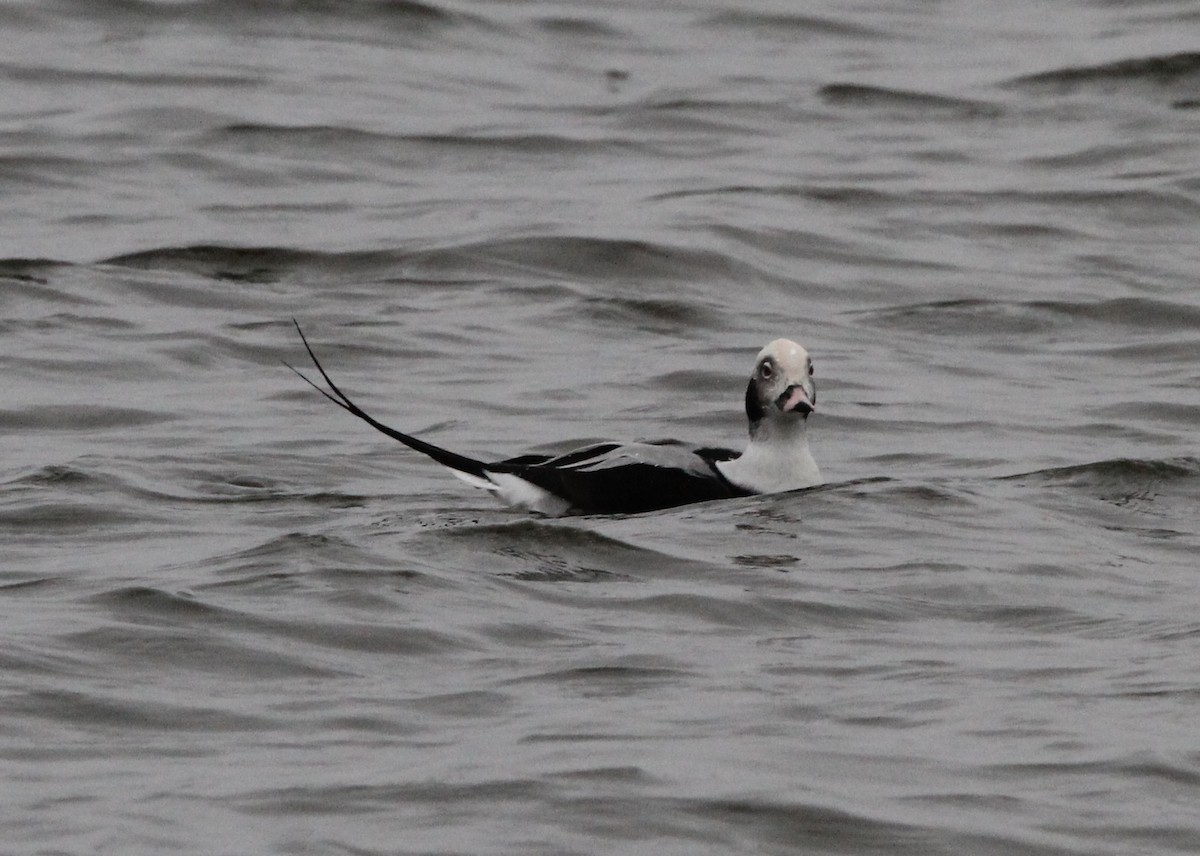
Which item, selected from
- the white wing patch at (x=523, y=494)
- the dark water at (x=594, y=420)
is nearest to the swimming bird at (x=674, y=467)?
the white wing patch at (x=523, y=494)

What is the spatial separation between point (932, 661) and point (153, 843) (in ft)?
8.12

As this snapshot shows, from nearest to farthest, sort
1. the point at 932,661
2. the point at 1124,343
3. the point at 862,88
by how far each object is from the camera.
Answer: the point at 932,661 → the point at 1124,343 → the point at 862,88

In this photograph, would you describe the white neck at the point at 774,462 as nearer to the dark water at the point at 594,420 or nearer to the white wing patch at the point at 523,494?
the dark water at the point at 594,420

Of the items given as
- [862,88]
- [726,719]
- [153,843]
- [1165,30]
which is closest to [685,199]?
[862,88]

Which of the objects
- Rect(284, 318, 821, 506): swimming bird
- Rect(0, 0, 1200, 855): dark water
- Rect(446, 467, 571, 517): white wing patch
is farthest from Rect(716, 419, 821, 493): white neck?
Rect(446, 467, 571, 517): white wing patch

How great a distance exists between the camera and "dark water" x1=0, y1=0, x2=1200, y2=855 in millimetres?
6453

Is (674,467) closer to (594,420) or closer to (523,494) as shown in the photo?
(523,494)

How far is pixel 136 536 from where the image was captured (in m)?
9.41

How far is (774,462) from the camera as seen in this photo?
9812mm

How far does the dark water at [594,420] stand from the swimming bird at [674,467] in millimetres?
119

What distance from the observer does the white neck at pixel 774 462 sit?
980 cm

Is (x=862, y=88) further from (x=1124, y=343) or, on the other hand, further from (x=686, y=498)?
(x=686, y=498)

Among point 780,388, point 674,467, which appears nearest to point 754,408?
point 780,388

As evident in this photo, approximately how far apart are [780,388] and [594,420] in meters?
2.06
